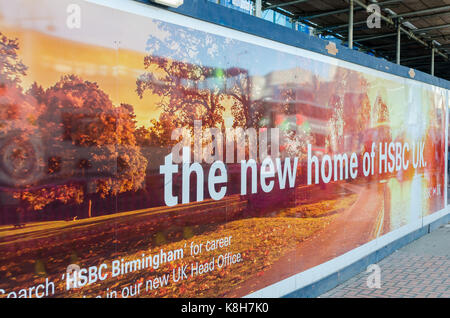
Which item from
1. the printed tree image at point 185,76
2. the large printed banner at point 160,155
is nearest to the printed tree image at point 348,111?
the large printed banner at point 160,155

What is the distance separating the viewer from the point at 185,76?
3625 mm

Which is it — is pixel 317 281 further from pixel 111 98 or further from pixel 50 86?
pixel 50 86

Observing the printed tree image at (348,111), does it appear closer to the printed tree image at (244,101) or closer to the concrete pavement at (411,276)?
the printed tree image at (244,101)

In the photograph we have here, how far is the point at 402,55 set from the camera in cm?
1452

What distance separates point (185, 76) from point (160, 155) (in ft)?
2.39

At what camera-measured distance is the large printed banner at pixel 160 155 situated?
8.60 feet

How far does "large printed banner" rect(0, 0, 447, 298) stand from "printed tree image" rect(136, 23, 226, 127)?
0.04 ft

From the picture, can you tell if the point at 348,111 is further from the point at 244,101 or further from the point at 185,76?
the point at 185,76

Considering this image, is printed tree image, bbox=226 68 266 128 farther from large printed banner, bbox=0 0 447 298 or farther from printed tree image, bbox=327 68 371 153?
printed tree image, bbox=327 68 371 153

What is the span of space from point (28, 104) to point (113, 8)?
0.97 m

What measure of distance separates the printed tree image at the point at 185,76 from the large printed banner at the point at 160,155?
1 centimetres

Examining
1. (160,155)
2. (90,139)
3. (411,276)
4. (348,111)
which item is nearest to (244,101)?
(160,155)

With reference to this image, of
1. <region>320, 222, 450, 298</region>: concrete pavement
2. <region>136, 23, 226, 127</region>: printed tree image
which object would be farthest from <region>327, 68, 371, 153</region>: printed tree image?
<region>136, 23, 226, 127</region>: printed tree image
